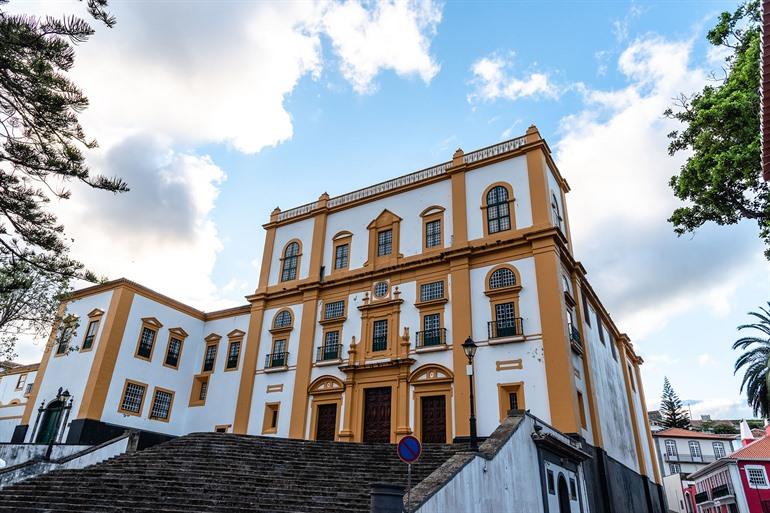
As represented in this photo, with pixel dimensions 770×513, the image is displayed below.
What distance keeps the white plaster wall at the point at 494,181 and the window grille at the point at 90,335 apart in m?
19.4

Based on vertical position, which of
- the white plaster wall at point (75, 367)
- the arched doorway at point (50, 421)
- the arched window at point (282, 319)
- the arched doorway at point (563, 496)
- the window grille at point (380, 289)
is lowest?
the arched doorway at point (563, 496)

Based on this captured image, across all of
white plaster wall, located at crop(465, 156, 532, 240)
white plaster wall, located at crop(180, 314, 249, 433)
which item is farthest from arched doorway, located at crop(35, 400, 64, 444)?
white plaster wall, located at crop(465, 156, 532, 240)

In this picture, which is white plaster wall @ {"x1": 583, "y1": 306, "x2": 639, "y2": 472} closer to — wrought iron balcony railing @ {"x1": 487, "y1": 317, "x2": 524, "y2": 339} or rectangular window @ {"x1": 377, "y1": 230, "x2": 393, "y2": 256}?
wrought iron balcony railing @ {"x1": 487, "y1": 317, "x2": 524, "y2": 339}

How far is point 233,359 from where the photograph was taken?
86.5ft

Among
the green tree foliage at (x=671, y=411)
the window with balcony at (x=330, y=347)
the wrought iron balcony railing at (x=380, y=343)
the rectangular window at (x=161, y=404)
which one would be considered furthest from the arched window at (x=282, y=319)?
the green tree foliage at (x=671, y=411)

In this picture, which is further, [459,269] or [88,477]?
[459,269]

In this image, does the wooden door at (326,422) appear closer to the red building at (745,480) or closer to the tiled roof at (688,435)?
the red building at (745,480)

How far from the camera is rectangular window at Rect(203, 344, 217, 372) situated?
27.1 m

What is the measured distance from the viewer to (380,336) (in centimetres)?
2189

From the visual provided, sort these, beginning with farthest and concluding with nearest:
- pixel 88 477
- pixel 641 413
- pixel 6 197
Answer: pixel 641 413 < pixel 88 477 < pixel 6 197

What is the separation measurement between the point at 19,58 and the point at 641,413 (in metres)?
A: 36.4

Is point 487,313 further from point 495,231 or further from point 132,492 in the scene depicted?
point 132,492

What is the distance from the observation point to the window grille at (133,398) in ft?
77.5

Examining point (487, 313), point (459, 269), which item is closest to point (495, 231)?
point (459, 269)
